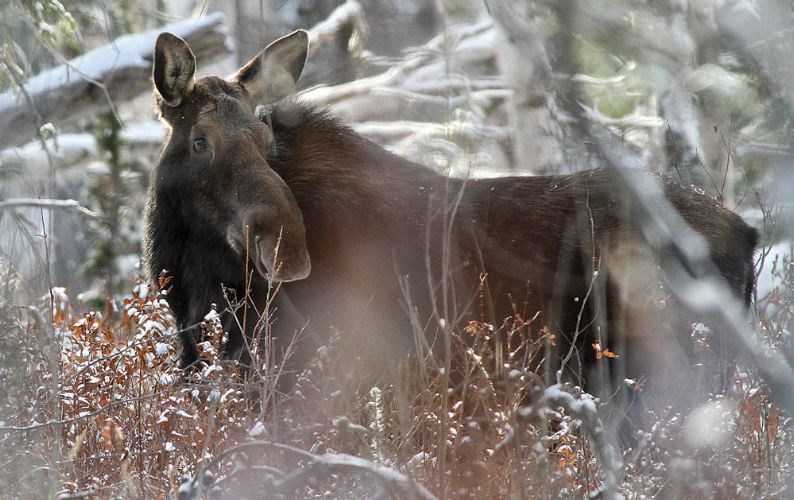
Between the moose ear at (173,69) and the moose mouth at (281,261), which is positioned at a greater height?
the moose ear at (173,69)

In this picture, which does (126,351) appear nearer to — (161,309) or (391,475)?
(161,309)

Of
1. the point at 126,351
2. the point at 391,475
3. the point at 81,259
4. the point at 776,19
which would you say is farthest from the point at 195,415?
the point at 81,259

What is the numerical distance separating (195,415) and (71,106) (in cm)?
775

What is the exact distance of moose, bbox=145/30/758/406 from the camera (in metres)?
5.50

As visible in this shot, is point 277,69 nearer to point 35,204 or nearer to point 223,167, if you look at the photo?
point 223,167

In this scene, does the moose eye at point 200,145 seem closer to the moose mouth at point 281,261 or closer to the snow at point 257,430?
the moose mouth at point 281,261

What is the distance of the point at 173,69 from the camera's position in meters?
5.71

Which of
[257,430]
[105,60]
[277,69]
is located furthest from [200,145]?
[105,60]

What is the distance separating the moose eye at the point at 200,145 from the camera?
18.5 ft

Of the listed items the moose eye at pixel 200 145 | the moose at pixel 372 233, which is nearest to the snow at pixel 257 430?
the moose at pixel 372 233

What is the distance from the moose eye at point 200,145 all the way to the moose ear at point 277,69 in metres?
0.64

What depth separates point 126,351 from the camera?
501cm

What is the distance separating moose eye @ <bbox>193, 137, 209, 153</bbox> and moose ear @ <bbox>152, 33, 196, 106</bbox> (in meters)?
0.31

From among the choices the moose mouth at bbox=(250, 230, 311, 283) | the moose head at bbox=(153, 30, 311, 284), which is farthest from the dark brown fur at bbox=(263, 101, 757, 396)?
the moose mouth at bbox=(250, 230, 311, 283)
